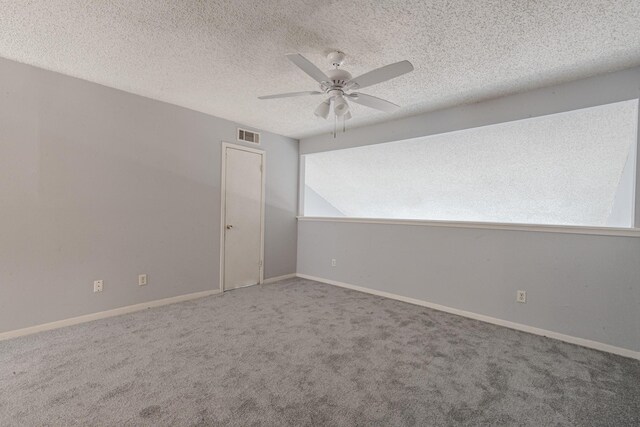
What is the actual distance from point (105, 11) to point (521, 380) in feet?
11.9

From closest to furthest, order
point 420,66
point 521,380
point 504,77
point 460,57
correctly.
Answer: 1. point 521,380
2. point 460,57
3. point 420,66
4. point 504,77

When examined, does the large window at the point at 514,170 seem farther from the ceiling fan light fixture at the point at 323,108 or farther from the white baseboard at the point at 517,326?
the ceiling fan light fixture at the point at 323,108

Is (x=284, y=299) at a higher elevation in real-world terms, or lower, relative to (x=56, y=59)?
lower

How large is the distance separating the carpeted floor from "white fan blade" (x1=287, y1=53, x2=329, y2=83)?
207 cm

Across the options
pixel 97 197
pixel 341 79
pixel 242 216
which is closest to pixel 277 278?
pixel 242 216

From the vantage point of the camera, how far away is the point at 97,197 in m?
2.96

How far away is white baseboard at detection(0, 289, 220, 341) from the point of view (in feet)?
8.36

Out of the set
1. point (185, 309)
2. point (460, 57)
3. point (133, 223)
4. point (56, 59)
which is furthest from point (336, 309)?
point (56, 59)

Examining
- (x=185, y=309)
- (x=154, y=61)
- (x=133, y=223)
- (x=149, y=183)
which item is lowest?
(x=185, y=309)

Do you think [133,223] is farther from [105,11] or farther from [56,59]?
[105,11]

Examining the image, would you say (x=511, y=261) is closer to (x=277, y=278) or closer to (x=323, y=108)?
(x=323, y=108)

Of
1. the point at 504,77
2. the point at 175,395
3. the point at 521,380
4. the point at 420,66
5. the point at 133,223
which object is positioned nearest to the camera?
the point at 175,395

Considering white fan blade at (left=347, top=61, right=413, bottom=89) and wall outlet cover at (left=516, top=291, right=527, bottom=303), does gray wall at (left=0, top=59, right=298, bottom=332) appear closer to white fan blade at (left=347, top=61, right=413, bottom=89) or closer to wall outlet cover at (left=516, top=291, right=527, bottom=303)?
white fan blade at (left=347, top=61, right=413, bottom=89)

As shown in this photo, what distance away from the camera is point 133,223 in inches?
126
